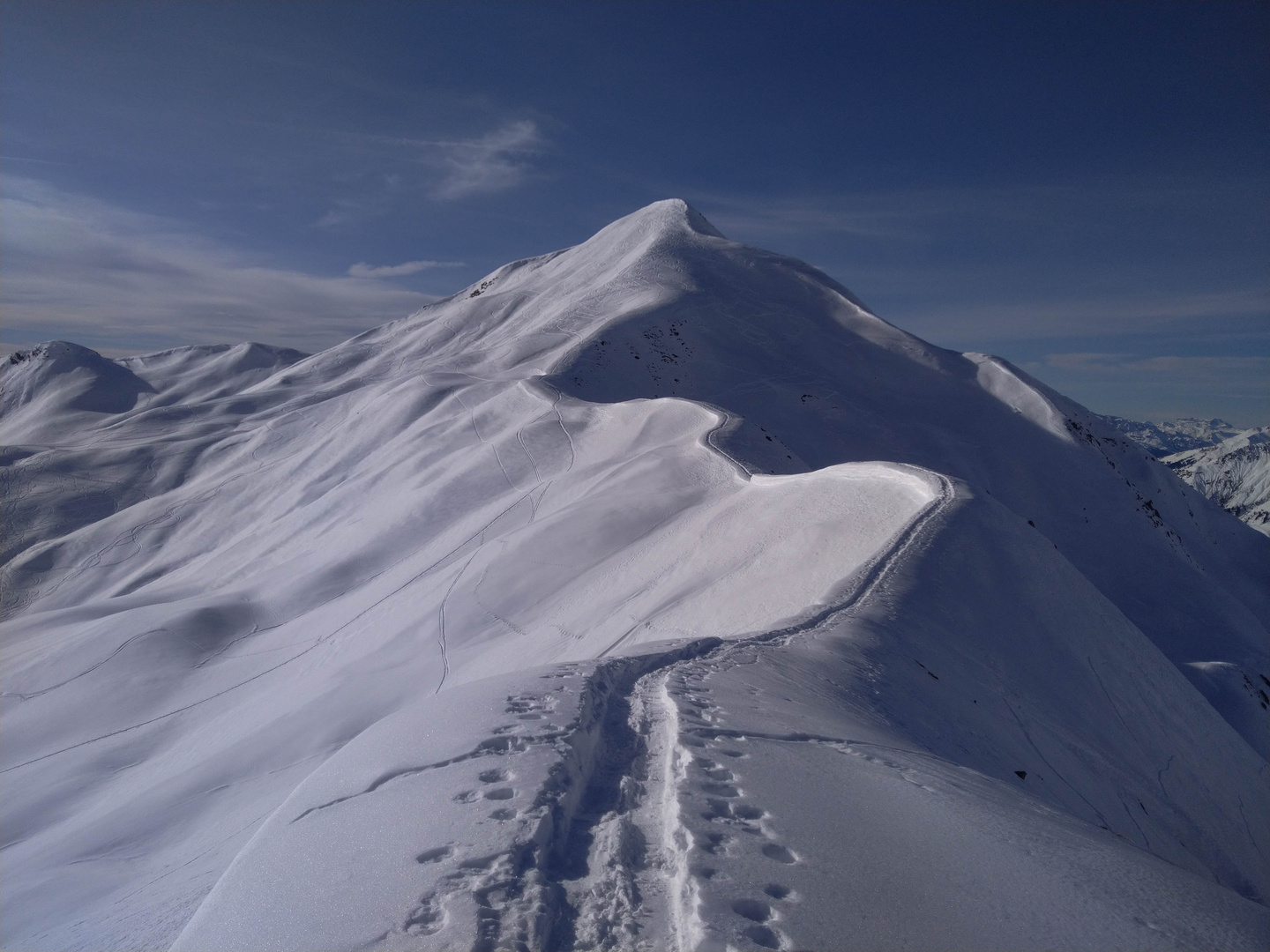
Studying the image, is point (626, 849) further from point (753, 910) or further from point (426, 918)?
point (426, 918)

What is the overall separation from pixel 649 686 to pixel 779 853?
308cm

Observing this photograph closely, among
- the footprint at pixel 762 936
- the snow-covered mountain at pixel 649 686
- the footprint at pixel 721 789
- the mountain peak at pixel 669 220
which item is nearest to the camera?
the footprint at pixel 762 936

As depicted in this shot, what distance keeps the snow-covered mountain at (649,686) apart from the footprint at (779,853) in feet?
0.08

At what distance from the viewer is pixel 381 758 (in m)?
6.03

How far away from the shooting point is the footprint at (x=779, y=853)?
454 centimetres

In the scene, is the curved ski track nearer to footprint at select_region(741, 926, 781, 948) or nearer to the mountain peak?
footprint at select_region(741, 926, 781, 948)

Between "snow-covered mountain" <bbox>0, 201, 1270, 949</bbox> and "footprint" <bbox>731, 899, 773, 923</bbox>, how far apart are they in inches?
0.7

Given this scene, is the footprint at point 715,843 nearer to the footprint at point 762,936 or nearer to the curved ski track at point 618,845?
the curved ski track at point 618,845

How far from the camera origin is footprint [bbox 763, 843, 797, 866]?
4.54m

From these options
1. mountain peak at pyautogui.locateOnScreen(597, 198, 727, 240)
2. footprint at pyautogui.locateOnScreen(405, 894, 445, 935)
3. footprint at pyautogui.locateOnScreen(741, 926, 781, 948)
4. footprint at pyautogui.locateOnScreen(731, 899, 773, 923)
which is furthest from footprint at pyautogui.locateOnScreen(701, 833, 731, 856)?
mountain peak at pyautogui.locateOnScreen(597, 198, 727, 240)

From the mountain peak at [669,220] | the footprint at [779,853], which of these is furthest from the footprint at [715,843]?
the mountain peak at [669,220]

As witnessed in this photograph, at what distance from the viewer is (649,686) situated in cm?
757

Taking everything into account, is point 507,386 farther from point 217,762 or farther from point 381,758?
point 381,758

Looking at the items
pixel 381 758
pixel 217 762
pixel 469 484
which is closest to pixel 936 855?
pixel 381 758
